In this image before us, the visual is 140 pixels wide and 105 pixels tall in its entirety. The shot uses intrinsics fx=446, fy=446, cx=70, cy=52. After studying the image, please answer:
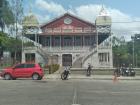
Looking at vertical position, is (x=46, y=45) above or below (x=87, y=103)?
above


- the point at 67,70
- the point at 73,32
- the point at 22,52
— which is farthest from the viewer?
the point at 73,32

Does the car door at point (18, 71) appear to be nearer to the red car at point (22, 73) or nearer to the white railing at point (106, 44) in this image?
the red car at point (22, 73)

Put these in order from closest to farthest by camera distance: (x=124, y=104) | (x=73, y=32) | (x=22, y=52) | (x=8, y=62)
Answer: (x=124, y=104) < (x=8, y=62) < (x=22, y=52) < (x=73, y=32)

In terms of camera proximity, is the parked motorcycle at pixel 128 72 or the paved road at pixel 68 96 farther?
the parked motorcycle at pixel 128 72

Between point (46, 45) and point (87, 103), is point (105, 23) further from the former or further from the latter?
point (87, 103)

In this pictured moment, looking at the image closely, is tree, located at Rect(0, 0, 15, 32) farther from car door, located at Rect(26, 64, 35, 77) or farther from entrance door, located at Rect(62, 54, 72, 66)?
car door, located at Rect(26, 64, 35, 77)

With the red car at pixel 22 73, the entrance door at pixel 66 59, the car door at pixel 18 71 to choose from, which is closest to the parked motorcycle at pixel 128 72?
the red car at pixel 22 73

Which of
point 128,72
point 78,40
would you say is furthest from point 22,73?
point 78,40

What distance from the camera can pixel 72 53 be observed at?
83500 millimetres

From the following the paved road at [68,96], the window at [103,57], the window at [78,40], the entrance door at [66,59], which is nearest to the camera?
the paved road at [68,96]

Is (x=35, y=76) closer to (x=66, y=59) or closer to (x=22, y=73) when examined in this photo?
(x=22, y=73)

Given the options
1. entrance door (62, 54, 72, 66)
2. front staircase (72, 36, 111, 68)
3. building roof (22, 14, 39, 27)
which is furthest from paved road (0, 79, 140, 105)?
entrance door (62, 54, 72, 66)

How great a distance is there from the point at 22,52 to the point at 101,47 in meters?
14.1

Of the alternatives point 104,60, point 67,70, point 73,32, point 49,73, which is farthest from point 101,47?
point 67,70
